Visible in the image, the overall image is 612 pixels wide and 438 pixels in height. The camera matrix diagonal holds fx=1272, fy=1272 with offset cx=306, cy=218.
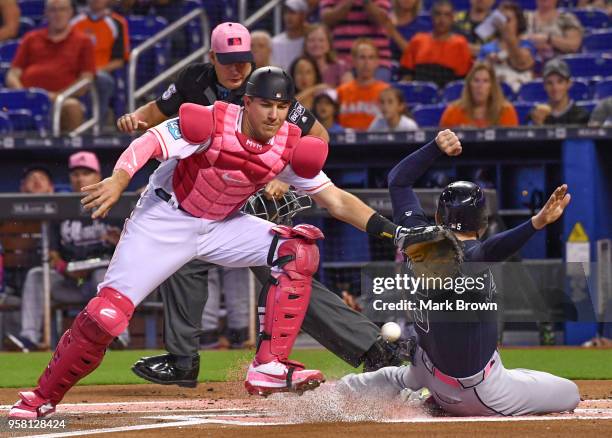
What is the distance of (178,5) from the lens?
1300cm

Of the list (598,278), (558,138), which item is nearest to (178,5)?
(558,138)

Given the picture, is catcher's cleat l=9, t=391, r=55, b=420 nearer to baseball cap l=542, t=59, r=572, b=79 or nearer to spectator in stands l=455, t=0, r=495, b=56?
baseball cap l=542, t=59, r=572, b=79

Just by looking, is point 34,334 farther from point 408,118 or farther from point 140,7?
point 140,7

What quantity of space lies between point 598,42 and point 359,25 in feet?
7.16

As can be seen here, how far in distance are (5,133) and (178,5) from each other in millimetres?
3025

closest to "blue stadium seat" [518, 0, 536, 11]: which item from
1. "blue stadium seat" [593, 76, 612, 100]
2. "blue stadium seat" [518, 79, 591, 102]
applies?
"blue stadium seat" [518, 79, 591, 102]

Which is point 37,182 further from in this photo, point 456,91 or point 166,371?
point 166,371

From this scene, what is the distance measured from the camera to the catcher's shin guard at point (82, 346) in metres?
5.20

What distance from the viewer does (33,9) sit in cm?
1355

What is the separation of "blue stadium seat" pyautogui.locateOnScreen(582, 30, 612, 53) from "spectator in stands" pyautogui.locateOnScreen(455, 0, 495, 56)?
94 cm

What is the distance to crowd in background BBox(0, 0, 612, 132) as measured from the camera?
10945 millimetres

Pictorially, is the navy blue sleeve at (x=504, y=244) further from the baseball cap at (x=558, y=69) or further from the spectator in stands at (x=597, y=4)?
the spectator in stands at (x=597, y=4)

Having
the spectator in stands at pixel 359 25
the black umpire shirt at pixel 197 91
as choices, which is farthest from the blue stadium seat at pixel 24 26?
the black umpire shirt at pixel 197 91

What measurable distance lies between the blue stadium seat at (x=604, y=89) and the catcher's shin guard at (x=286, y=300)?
5.90 meters
